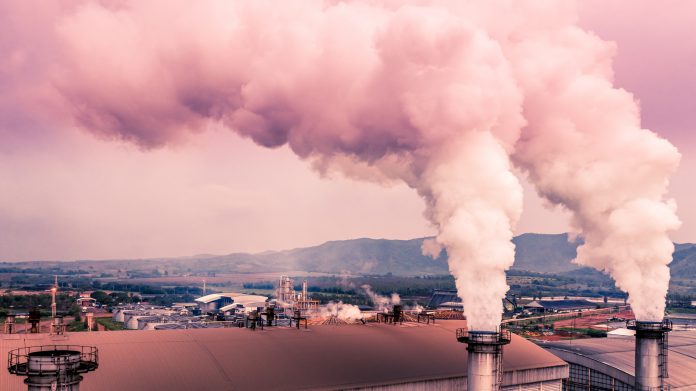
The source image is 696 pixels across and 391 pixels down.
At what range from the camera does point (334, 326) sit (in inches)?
1911

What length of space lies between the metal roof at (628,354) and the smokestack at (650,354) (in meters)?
4.31

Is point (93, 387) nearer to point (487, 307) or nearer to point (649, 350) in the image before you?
point (487, 307)

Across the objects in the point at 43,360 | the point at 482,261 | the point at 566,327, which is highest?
the point at 482,261

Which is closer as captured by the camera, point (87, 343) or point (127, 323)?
point (87, 343)

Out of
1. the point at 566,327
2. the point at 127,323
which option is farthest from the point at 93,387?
the point at 566,327

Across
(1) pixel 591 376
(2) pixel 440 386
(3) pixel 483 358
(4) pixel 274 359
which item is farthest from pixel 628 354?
(4) pixel 274 359

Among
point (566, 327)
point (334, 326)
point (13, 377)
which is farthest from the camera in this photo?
point (566, 327)

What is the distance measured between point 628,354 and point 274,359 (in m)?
37.2

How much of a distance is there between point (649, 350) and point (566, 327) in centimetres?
10794

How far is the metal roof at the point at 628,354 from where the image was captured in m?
54.6

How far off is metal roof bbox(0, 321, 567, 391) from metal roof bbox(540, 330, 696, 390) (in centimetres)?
804

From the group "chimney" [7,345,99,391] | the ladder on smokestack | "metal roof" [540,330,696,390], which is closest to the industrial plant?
"chimney" [7,345,99,391]

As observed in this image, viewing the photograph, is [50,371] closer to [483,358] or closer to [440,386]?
[483,358]

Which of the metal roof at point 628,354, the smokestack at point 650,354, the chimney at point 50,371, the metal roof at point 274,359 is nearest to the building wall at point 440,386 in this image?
the metal roof at point 274,359
